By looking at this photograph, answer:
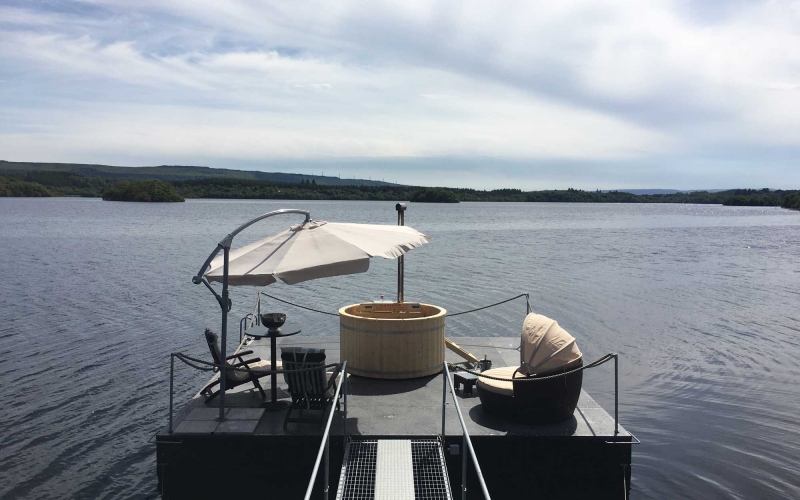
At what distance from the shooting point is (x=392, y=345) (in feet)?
32.1

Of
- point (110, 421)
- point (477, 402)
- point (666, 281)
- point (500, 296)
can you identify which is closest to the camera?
point (477, 402)

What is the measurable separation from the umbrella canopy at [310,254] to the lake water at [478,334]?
148 inches

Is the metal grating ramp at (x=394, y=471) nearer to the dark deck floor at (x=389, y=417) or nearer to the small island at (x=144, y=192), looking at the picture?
the dark deck floor at (x=389, y=417)

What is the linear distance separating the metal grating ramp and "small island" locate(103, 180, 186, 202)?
157 meters

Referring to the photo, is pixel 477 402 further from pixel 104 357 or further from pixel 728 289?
pixel 728 289

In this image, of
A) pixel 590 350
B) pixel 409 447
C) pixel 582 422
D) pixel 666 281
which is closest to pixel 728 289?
pixel 666 281

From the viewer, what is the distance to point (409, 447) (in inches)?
298

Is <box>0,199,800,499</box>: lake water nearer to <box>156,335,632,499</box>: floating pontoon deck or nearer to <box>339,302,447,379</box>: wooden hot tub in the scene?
<box>156,335,632,499</box>: floating pontoon deck

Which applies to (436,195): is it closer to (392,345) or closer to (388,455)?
(392,345)

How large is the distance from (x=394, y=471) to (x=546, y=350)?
2.52m

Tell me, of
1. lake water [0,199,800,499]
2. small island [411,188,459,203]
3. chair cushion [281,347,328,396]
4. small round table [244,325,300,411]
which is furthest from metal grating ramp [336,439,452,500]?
small island [411,188,459,203]

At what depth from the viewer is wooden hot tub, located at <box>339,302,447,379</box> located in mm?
9656

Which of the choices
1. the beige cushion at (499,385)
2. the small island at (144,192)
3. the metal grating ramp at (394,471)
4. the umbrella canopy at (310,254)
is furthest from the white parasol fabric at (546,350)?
the small island at (144,192)

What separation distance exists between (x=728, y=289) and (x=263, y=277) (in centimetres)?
2628
